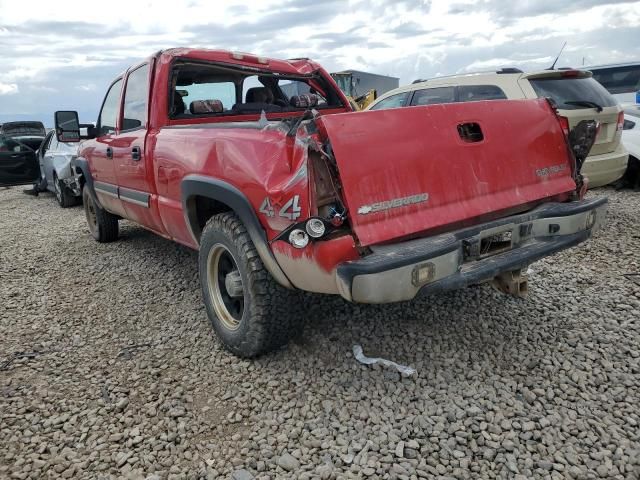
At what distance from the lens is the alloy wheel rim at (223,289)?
313 cm

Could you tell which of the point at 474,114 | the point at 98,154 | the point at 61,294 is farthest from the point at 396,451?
the point at 98,154

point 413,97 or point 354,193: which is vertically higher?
point 413,97

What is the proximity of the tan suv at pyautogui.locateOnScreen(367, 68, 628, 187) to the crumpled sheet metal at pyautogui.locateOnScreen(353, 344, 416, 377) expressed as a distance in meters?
3.60

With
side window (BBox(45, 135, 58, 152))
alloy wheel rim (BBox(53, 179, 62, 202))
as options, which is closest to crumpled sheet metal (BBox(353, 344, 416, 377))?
alloy wheel rim (BBox(53, 179, 62, 202))

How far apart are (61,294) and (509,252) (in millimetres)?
3748

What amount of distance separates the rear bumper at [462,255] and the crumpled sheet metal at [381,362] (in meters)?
0.60

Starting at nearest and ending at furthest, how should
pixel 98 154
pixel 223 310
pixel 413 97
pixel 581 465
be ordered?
pixel 581 465
pixel 223 310
pixel 98 154
pixel 413 97

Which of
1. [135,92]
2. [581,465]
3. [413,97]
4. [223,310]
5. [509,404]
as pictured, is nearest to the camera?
[581,465]

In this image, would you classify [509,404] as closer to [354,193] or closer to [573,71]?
[354,193]

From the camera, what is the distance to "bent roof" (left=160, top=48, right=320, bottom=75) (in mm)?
4039

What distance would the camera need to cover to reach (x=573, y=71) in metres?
5.40

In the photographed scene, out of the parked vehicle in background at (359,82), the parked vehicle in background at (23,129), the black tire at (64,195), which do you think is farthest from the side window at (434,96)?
the parked vehicle in background at (359,82)

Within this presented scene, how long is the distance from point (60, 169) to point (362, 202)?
28.2ft

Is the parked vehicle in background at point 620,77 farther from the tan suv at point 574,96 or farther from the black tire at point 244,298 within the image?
the black tire at point 244,298
